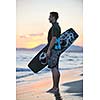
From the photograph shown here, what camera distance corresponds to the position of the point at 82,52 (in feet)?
8.26

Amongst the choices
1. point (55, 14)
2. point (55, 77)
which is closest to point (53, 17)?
point (55, 14)

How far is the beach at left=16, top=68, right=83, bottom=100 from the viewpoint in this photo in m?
2.44

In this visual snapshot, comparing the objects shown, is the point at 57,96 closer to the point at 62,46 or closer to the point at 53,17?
the point at 62,46

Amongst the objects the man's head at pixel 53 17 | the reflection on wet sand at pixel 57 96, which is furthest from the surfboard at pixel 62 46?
the reflection on wet sand at pixel 57 96

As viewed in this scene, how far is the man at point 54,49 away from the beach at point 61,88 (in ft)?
0.15

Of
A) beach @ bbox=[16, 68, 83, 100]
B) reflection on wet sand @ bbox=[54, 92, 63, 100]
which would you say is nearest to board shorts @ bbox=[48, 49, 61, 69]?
beach @ bbox=[16, 68, 83, 100]

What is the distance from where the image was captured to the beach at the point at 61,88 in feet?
8.00

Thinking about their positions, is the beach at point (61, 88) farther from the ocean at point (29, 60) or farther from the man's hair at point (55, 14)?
the man's hair at point (55, 14)

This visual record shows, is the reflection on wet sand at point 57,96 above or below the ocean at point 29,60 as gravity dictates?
below

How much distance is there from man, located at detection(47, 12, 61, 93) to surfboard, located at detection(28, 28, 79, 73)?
0.14 feet

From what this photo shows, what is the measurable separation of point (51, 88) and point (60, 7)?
0.81 meters

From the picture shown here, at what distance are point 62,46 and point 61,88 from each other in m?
0.42

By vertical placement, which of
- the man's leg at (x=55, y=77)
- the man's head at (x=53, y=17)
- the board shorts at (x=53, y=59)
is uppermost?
the man's head at (x=53, y=17)
